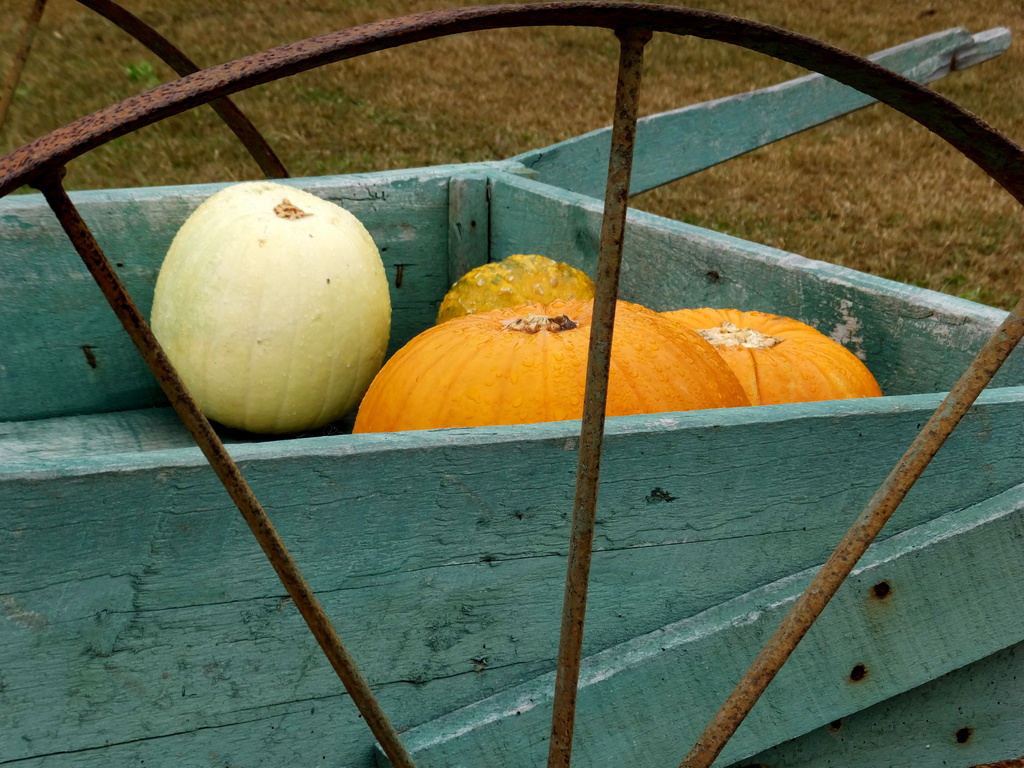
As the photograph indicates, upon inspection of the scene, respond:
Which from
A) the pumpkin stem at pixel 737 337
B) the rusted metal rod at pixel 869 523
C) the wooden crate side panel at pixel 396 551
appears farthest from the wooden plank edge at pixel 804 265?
the rusted metal rod at pixel 869 523

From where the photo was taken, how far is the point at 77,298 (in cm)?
177

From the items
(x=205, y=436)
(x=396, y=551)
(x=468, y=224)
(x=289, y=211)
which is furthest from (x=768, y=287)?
(x=205, y=436)

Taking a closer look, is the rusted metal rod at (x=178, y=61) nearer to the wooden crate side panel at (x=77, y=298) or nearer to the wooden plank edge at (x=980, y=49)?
the wooden crate side panel at (x=77, y=298)

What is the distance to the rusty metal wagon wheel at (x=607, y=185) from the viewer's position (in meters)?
0.50

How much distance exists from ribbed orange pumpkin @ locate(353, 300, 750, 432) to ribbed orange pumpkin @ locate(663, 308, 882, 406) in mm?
61

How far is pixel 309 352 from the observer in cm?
161

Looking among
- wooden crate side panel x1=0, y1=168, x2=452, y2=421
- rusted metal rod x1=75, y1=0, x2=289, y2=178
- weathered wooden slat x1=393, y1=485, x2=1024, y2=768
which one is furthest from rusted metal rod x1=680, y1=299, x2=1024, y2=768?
wooden crate side panel x1=0, y1=168, x2=452, y2=421

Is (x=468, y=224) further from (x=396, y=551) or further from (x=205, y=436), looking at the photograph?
(x=205, y=436)

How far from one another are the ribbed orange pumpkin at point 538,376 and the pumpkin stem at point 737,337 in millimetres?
117

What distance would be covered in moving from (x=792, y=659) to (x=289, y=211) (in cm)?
102

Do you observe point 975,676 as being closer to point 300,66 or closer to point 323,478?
point 323,478

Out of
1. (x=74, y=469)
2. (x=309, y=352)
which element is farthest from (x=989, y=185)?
(x=74, y=469)

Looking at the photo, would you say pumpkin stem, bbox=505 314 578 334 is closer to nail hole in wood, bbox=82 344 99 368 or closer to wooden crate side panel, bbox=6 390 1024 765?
wooden crate side panel, bbox=6 390 1024 765

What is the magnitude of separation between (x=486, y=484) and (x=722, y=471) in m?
0.25
